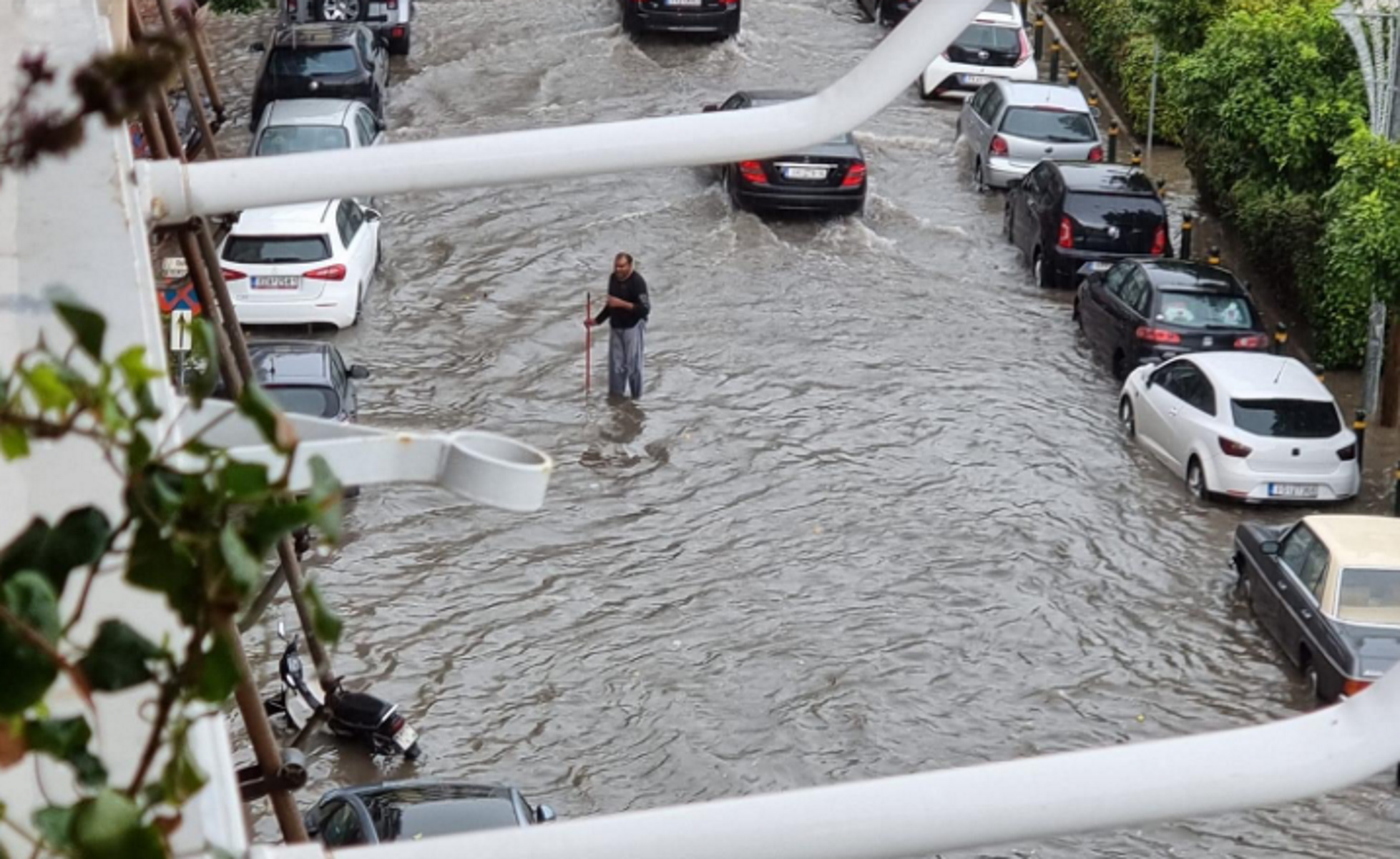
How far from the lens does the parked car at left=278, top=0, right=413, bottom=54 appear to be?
1302 inches

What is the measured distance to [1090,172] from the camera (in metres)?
25.3

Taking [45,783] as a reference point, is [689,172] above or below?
below

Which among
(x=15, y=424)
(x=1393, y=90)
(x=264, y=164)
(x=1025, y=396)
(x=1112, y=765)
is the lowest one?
(x=1025, y=396)

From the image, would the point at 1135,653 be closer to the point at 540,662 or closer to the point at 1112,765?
the point at 540,662

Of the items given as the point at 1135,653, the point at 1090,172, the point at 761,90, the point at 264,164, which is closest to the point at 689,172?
the point at 761,90

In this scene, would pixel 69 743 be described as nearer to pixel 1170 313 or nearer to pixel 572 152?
pixel 572 152

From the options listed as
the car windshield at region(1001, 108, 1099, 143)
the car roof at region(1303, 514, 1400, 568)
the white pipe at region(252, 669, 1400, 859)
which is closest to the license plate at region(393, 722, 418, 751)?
the car roof at region(1303, 514, 1400, 568)

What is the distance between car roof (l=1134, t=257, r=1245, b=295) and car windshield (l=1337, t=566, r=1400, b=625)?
6880mm

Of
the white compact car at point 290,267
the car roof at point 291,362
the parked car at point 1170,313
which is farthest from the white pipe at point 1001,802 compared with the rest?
the white compact car at point 290,267

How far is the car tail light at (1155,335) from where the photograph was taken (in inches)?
854

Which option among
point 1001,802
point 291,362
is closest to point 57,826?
point 1001,802

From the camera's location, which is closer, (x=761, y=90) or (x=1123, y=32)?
(x=761, y=90)

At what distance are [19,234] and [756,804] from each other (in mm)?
1519

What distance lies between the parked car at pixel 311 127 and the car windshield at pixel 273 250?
9.64ft
